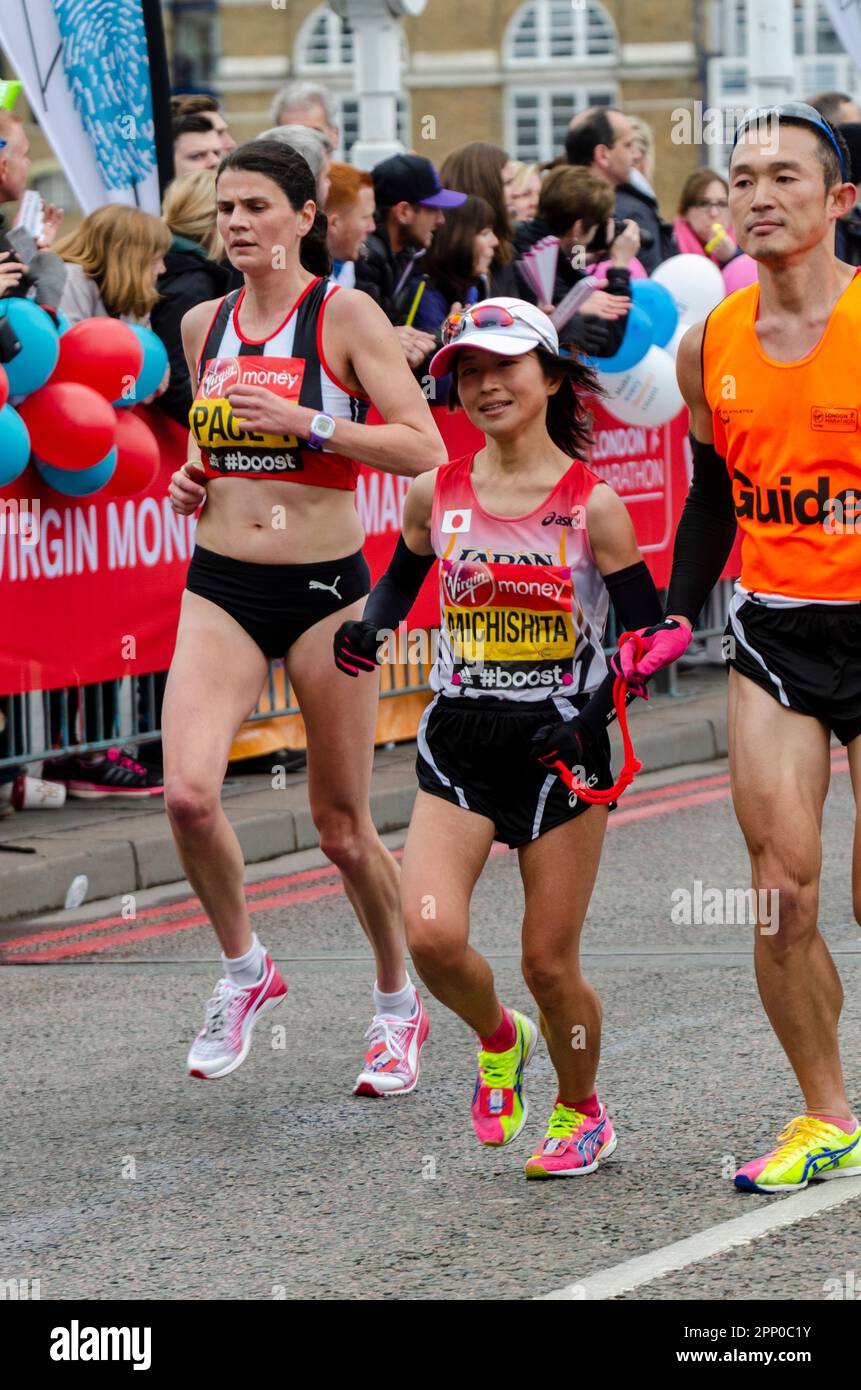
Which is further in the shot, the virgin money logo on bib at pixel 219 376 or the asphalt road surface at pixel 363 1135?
the virgin money logo on bib at pixel 219 376

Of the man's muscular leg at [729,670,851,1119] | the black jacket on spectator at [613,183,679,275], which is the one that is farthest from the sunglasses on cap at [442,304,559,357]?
the black jacket on spectator at [613,183,679,275]

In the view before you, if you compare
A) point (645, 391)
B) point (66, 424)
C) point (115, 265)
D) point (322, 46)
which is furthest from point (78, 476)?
point (322, 46)

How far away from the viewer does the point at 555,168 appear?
11.5 meters

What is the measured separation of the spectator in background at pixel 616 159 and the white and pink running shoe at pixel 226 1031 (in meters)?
6.93

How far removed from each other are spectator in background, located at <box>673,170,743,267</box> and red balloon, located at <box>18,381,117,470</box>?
5374 millimetres

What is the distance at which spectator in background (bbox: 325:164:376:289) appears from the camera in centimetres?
952

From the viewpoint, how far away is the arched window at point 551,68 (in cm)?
6500

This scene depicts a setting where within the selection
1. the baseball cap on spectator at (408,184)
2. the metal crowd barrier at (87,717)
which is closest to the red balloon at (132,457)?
the metal crowd barrier at (87,717)

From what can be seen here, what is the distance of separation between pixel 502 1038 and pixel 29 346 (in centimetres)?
397

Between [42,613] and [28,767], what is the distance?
1.05 meters

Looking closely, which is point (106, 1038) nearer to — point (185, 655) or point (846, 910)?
point (185, 655)

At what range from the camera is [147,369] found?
29.5 ft

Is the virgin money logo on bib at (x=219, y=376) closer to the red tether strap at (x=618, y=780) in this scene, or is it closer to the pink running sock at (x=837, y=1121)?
the red tether strap at (x=618, y=780)

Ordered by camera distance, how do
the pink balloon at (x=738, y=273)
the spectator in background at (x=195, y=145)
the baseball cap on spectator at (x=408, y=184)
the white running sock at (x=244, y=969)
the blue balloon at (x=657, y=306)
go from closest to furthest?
the white running sock at (x=244, y=969)
the baseball cap on spectator at (x=408, y=184)
the spectator in background at (x=195, y=145)
the blue balloon at (x=657, y=306)
the pink balloon at (x=738, y=273)
